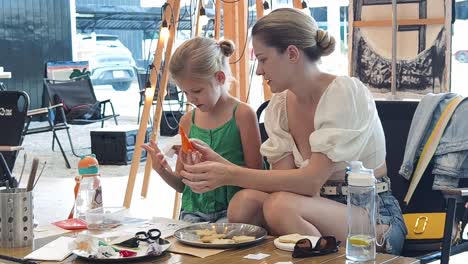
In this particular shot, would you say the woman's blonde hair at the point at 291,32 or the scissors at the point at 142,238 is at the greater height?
the woman's blonde hair at the point at 291,32

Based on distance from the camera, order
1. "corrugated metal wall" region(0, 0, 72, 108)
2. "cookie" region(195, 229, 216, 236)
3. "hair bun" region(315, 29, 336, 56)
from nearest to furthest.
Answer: "cookie" region(195, 229, 216, 236), "hair bun" region(315, 29, 336, 56), "corrugated metal wall" region(0, 0, 72, 108)

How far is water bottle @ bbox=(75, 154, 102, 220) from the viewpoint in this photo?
92.7 inches

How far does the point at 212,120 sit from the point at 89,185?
51 centimetres

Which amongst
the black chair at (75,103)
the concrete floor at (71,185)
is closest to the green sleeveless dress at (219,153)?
the concrete floor at (71,185)

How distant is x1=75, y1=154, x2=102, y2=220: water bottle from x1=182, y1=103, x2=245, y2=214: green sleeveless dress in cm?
35

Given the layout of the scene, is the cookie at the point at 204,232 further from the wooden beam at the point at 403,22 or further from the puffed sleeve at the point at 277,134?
the wooden beam at the point at 403,22

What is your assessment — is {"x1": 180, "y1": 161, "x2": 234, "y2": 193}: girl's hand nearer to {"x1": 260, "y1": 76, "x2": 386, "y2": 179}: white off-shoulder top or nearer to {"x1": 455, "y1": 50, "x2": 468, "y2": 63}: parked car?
{"x1": 260, "y1": 76, "x2": 386, "y2": 179}: white off-shoulder top

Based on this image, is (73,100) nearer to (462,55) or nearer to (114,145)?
(114,145)

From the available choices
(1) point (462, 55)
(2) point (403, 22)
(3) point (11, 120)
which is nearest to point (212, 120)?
(2) point (403, 22)

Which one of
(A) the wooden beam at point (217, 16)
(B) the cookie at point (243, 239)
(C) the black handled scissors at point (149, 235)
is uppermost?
(A) the wooden beam at point (217, 16)

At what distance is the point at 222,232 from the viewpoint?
6.71 ft

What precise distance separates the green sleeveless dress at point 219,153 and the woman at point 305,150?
0.23 m

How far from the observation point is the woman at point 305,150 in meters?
2.09

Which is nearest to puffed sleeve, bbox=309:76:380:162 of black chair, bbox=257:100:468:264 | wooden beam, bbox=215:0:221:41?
black chair, bbox=257:100:468:264
